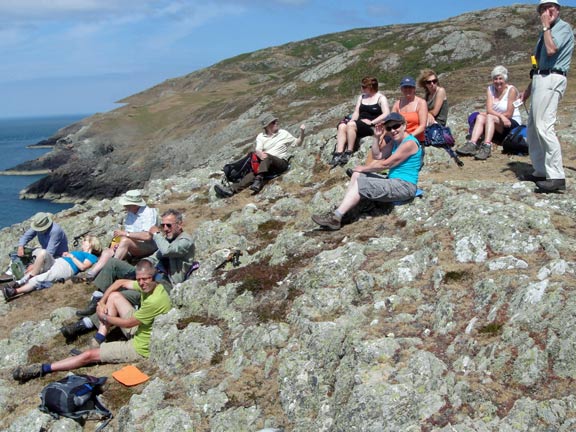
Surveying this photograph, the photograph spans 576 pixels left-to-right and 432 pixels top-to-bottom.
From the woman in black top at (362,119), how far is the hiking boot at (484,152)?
2.91 meters

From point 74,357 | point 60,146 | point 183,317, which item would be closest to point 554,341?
point 183,317

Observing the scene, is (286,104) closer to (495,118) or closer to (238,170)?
(238,170)

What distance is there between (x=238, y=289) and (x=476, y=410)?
568 cm

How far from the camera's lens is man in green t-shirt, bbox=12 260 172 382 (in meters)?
10.1

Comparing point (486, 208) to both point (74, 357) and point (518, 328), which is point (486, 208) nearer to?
point (518, 328)

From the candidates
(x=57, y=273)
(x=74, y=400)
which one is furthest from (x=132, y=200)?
(x=74, y=400)

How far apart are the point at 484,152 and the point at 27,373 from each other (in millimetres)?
12693

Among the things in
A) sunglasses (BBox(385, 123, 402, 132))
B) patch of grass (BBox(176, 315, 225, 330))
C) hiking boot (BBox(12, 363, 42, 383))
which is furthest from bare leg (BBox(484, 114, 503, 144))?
hiking boot (BBox(12, 363, 42, 383))

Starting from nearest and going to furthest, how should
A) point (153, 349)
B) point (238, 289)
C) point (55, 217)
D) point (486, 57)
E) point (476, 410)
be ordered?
point (476, 410), point (153, 349), point (238, 289), point (55, 217), point (486, 57)

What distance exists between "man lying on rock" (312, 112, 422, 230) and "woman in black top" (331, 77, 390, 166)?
3.76m

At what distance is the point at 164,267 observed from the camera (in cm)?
1255

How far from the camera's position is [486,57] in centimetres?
5022

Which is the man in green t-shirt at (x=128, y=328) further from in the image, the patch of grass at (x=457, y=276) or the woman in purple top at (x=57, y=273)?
the patch of grass at (x=457, y=276)

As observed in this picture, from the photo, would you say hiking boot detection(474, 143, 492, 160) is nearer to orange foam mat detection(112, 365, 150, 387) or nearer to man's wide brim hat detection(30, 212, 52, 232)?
orange foam mat detection(112, 365, 150, 387)
